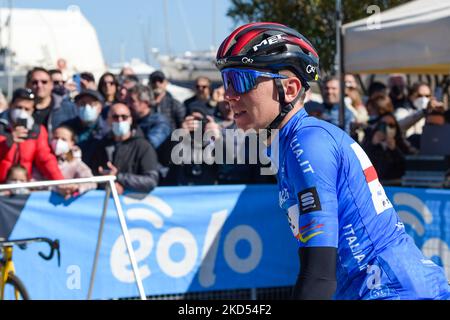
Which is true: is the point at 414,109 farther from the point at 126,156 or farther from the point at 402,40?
the point at 126,156

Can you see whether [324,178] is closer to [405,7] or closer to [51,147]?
[51,147]

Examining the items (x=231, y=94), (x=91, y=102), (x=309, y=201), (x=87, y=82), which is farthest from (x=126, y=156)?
(x=309, y=201)

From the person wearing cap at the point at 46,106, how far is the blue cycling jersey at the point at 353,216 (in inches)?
264

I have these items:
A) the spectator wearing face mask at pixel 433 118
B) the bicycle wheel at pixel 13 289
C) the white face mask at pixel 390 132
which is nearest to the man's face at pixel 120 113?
the bicycle wheel at pixel 13 289

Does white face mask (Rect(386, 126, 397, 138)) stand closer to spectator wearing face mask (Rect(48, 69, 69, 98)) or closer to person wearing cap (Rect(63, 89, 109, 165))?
person wearing cap (Rect(63, 89, 109, 165))

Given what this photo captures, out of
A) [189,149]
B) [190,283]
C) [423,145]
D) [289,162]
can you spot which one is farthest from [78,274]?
[289,162]

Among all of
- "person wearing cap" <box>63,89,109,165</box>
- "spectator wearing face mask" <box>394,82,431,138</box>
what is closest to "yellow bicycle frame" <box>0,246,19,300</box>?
"person wearing cap" <box>63,89,109,165</box>

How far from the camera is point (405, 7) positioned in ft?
29.6

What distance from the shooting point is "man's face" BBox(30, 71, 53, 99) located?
9.42 meters

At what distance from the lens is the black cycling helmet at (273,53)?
2.89 meters

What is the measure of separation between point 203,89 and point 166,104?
49 centimetres

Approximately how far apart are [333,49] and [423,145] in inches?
284

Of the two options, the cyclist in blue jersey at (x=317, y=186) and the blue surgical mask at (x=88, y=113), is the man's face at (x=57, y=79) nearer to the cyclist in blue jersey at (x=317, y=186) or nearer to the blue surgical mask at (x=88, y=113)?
the blue surgical mask at (x=88, y=113)

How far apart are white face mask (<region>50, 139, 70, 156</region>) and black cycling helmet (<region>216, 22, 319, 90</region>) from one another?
18.5ft
